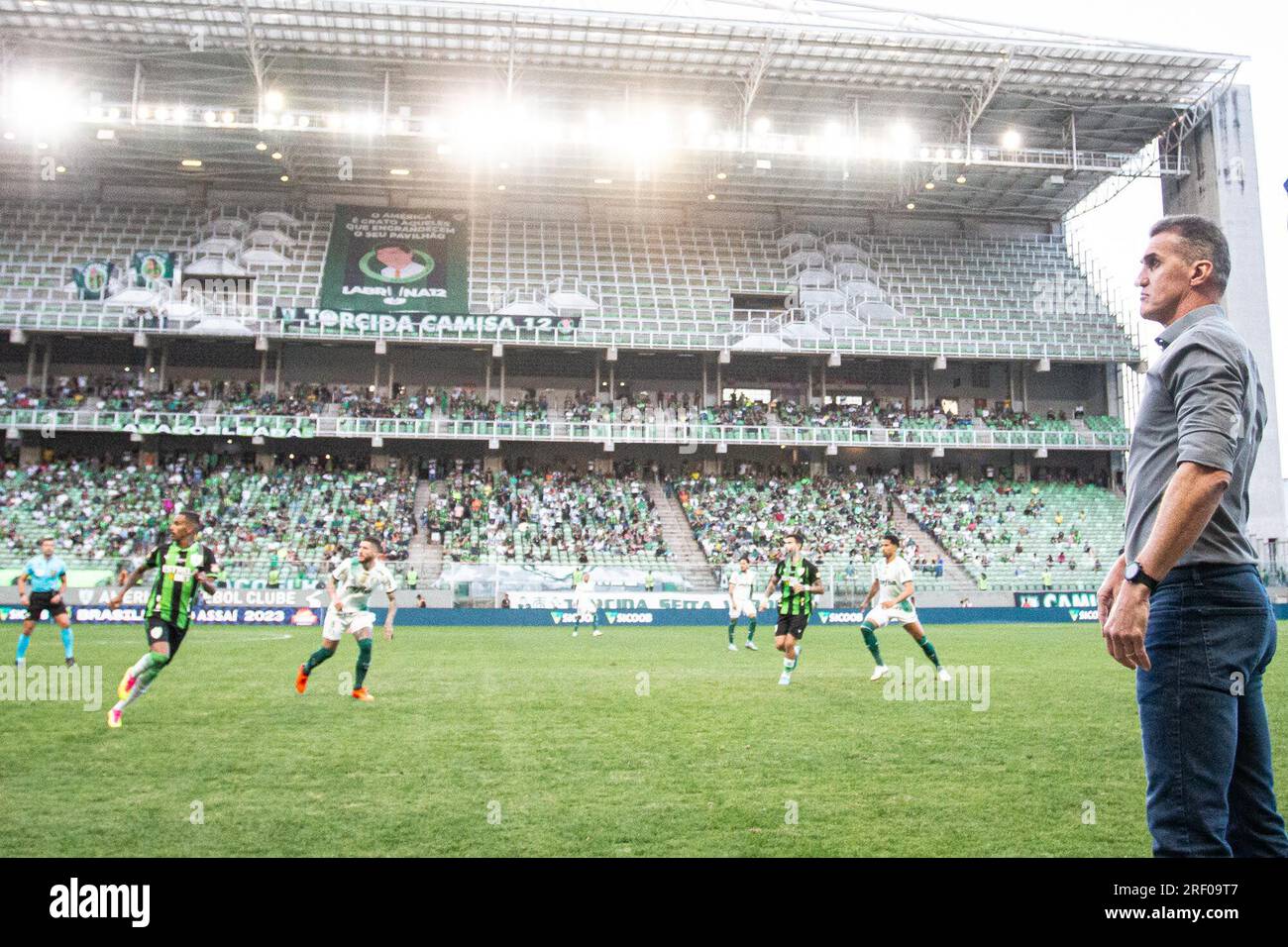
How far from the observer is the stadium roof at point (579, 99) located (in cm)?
4347

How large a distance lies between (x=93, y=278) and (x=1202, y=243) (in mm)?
53794

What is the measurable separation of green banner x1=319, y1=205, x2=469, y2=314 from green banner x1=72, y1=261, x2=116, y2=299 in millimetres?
10257

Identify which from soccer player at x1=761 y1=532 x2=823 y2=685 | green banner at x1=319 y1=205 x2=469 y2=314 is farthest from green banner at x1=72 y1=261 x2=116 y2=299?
soccer player at x1=761 y1=532 x2=823 y2=685

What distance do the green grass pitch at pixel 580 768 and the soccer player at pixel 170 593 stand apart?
20.2 inches

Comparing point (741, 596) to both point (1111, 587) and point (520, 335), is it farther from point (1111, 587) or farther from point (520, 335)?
point (520, 335)

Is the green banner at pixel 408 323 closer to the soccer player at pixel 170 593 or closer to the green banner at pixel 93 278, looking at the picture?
the green banner at pixel 93 278

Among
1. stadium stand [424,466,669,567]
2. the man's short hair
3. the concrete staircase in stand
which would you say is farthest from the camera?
stadium stand [424,466,669,567]

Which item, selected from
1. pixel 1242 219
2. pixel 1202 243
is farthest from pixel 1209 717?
pixel 1242 219

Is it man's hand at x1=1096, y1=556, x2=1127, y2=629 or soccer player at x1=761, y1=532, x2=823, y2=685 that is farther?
soccer player at x1=761, y1=532, x2=823, y2=685

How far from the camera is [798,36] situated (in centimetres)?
4391

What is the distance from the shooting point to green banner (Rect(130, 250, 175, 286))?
48812 mm

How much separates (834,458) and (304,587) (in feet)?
94.1

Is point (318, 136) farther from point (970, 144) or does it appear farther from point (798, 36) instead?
point (970, 144)

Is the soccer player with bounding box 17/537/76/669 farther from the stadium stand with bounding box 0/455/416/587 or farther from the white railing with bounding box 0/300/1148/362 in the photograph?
the white railing with bounding box 0/300/1148/362
